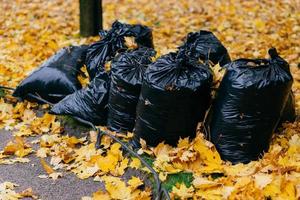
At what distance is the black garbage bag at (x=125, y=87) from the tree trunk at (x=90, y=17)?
8.78ft

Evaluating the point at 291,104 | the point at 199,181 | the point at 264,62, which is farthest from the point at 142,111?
the point at 291,104

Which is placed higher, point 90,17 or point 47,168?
point 90,17

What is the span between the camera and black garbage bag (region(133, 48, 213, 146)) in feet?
11.7

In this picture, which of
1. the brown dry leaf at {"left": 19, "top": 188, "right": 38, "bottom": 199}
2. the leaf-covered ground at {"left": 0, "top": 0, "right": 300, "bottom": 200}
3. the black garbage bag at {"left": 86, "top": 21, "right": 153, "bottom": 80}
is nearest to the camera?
the leaf-covered ground at {"left": 0, "top": 0, "right": 300, "bottom": 200}

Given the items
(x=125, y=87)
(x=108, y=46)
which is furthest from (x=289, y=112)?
(x=108, y=46)

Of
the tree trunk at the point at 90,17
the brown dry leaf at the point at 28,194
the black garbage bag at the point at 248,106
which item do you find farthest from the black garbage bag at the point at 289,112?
the tree trunk at the point at 90,17

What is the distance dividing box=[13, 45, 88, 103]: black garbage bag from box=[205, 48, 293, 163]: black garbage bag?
1.71 meters

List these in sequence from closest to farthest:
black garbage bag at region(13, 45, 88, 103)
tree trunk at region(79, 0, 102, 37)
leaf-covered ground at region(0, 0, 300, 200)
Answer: leaf-covered ground at region(0, 0, 300, 200) → black garbage bag at region(13, 45, 88, 103) → tree trunk at region(79, 0, 102, 37)

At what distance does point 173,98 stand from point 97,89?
3.26ft

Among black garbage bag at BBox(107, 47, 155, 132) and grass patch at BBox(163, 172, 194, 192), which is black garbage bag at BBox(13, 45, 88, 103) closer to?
black garbage bag at BBox(107, 47, 155, 132)

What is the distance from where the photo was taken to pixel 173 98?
355cm

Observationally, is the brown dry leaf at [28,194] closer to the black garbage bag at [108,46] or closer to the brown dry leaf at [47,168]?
the brown dry leaf at [47,168]

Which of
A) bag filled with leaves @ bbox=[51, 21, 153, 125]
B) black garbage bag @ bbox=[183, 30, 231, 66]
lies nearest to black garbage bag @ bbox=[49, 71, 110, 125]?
bag filled with leaves @ bbox=[51, 21, 153, 125]

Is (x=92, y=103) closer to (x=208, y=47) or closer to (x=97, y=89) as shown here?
(x=97, y=89)
